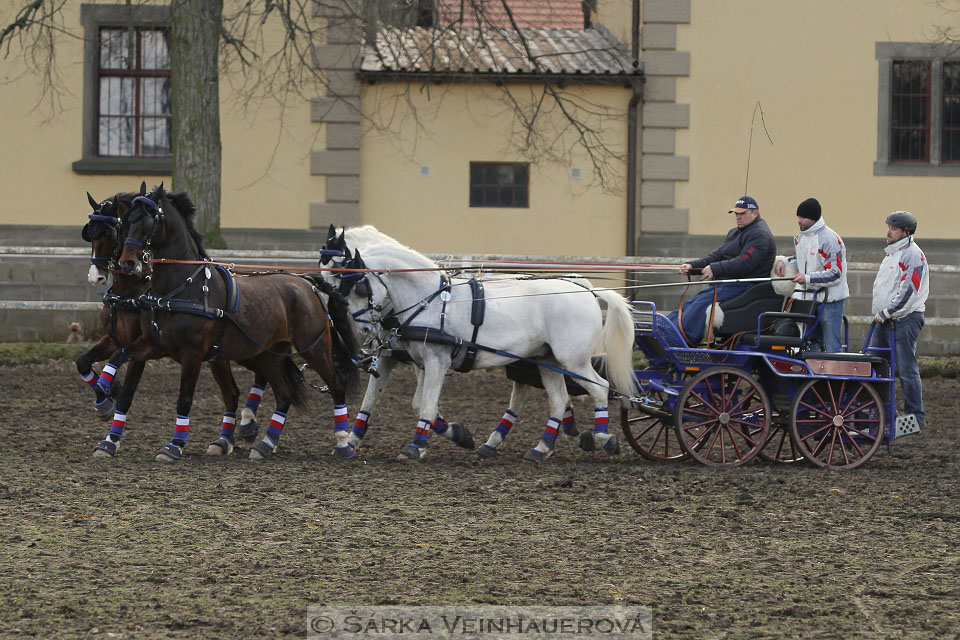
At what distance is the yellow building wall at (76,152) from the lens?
59.0 feet

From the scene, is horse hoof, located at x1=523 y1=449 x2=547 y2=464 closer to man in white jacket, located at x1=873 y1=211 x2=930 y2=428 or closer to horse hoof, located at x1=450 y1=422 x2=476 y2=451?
horse hoof, located at x1=450 y1=422 x2=476 y2=451

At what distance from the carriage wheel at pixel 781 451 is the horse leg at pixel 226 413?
4005mm

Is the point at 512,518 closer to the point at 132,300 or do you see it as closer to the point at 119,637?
the point at 119,637

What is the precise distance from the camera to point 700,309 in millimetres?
9289

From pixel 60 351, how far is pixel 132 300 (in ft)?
24.2

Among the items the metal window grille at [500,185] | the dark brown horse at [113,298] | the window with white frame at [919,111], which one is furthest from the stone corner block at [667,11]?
the dark brown horse at [113,298]

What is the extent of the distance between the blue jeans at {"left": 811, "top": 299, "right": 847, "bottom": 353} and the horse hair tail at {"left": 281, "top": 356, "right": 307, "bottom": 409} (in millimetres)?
3951

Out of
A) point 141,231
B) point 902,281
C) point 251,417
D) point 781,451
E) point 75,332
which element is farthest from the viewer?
point 75,332

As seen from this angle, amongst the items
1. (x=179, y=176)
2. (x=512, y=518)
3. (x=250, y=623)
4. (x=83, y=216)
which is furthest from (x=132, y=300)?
(x=83, y=216)

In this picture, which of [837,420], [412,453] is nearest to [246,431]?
[412,453]

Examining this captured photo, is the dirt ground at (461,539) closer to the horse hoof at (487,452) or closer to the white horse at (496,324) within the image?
the horse hoof at (487,452)

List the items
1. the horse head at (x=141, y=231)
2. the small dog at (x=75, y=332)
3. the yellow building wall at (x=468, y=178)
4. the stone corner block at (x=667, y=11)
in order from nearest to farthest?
the horse head at (x=141, y=231) < the small dog at (x=75, y=332) < the stone corner block at (x=667, y=11) < the yellow building wall at (x=468, y=178)

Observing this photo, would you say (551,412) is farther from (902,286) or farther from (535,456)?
(902,286)

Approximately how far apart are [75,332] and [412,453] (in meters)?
8.58
